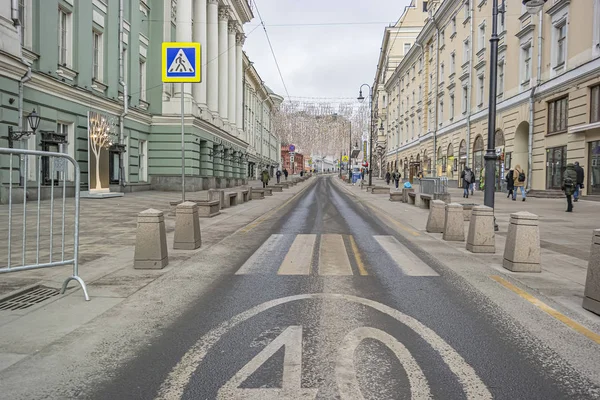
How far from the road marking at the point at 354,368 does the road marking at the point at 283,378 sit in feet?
0.83

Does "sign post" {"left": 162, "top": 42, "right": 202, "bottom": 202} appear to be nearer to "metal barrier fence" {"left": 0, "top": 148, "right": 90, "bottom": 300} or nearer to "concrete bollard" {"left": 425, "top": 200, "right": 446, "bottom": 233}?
"metal barrier fence" {"left": 0, "top": 148, "right": 90, "bottom": 300}

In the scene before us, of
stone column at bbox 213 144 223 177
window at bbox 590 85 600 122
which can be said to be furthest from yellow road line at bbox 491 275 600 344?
stone column at bbox 213 144 223 177

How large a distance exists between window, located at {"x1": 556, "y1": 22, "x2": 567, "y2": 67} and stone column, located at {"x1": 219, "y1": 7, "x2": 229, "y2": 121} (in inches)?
983

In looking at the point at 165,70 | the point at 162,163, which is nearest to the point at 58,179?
the point at 165,70

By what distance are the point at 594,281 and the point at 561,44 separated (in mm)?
22339

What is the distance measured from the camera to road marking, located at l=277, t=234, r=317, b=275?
22.2 feet

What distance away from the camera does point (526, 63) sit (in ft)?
86.8

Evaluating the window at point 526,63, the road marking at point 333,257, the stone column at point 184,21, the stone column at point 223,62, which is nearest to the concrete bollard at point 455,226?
the road marking at point 333,257

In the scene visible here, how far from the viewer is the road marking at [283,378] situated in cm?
299

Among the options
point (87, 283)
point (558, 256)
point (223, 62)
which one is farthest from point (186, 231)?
point (223, 62)

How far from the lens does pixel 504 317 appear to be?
185 inches

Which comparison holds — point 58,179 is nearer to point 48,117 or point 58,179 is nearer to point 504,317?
point 504,317

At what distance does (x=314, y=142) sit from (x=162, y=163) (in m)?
73.9

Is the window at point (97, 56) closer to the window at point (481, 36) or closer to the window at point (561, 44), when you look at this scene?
the window at point (561, 44)
